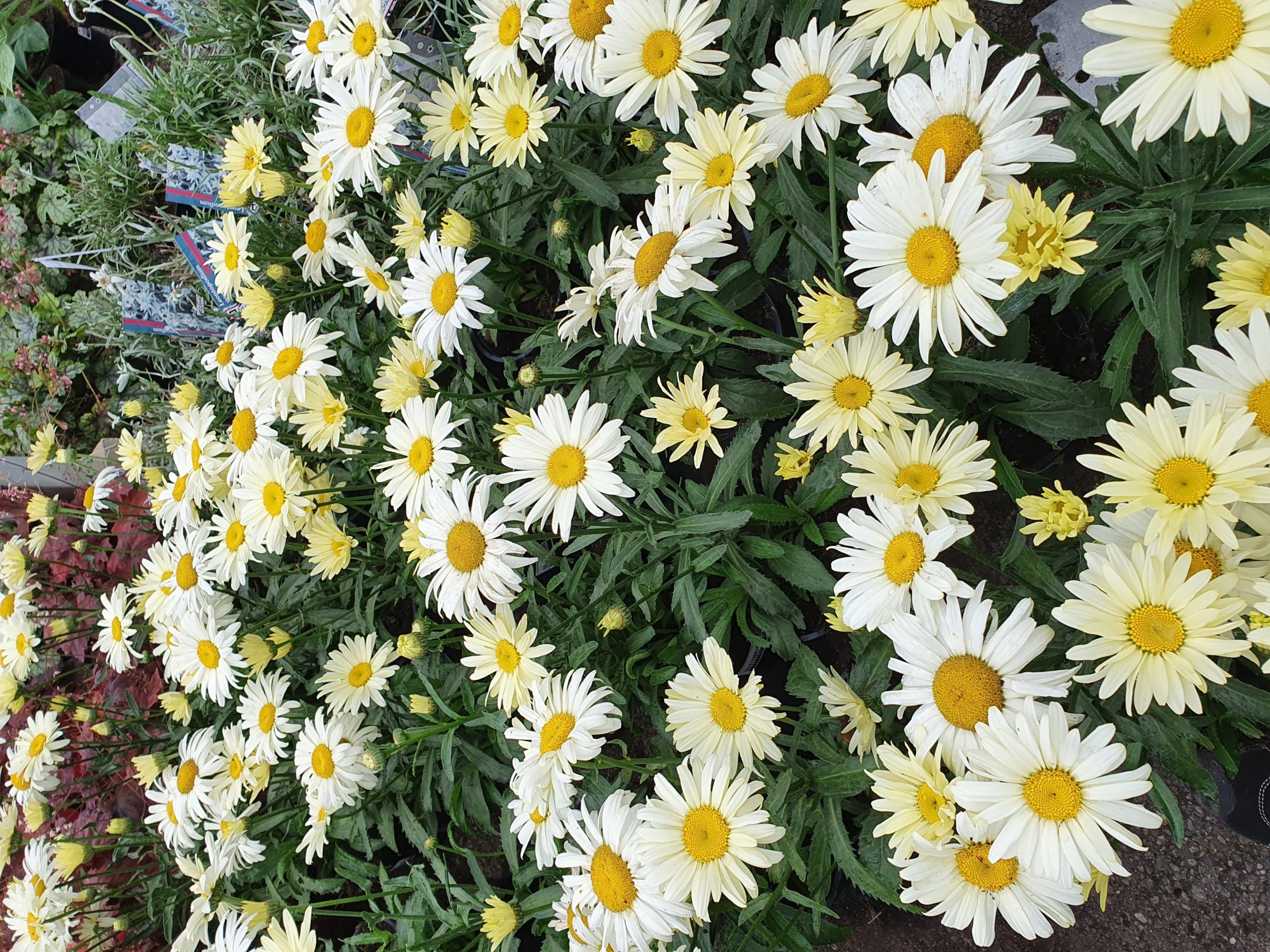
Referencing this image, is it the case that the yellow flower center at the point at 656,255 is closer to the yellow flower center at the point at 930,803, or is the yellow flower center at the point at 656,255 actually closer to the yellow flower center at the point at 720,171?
the yellow flower center at the point at 720,171

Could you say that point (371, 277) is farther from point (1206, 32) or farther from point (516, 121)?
point (1206, 32)

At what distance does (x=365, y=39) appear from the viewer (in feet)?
7.86

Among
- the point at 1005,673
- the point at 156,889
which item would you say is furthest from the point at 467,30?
the point at 156,889

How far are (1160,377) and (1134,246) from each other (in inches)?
10.3

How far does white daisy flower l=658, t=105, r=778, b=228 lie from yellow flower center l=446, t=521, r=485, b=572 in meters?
0.91

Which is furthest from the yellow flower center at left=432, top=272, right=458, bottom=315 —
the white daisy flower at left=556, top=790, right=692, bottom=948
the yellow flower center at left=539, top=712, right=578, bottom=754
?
the white daisy flower at left=556, top=790, right=692, bottom=948

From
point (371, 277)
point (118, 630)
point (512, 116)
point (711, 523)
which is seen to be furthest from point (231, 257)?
point (711, 523)

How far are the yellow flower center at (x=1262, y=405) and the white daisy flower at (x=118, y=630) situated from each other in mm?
3460

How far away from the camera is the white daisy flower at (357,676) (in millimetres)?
2535

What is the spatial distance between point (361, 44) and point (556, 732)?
2.04 meters

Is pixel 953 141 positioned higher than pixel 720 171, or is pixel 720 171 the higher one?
pixel 953 141

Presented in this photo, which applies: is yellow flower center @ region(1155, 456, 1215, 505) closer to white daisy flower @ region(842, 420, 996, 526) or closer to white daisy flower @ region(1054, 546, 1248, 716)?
white daisy flower @ region(1054, 546, 1248, 716)

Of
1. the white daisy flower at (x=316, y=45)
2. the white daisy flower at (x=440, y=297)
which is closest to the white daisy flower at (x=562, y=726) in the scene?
the white daisy flower at (x=440, y=297)

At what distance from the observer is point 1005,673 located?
4.57 feet
